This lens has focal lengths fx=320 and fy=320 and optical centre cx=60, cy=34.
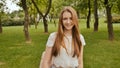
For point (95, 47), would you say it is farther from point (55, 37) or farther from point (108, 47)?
point (55, 37)

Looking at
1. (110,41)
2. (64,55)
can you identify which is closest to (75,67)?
(64,55)

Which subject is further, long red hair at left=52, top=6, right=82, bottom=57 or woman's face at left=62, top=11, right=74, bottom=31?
woman's face at left=62, top=11, right=74, bottom=31

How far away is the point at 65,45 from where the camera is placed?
4.19 metres

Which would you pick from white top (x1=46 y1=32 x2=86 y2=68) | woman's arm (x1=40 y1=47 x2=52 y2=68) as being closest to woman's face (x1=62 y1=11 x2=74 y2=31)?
white top (x1=46 y1=32 x2=86 y2=68)

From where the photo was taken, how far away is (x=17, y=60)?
13.8 metres

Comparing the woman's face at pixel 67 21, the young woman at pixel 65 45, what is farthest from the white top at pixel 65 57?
the woman's face at pixel 67 21

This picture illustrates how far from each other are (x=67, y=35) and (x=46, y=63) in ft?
1.54

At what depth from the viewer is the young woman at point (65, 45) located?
13.7ft

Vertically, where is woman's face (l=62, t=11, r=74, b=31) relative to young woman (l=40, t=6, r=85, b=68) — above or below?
above

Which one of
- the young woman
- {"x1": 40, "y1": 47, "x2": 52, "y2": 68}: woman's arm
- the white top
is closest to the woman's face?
the young woman

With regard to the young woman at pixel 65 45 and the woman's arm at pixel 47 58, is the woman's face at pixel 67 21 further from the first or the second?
the woman's arm at pixel 47 58

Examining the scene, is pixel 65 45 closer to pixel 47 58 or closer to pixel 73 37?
pixel 73 37

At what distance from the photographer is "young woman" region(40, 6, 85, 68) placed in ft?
13.7

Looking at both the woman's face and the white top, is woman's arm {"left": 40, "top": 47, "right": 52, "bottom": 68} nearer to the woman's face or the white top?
the white top
